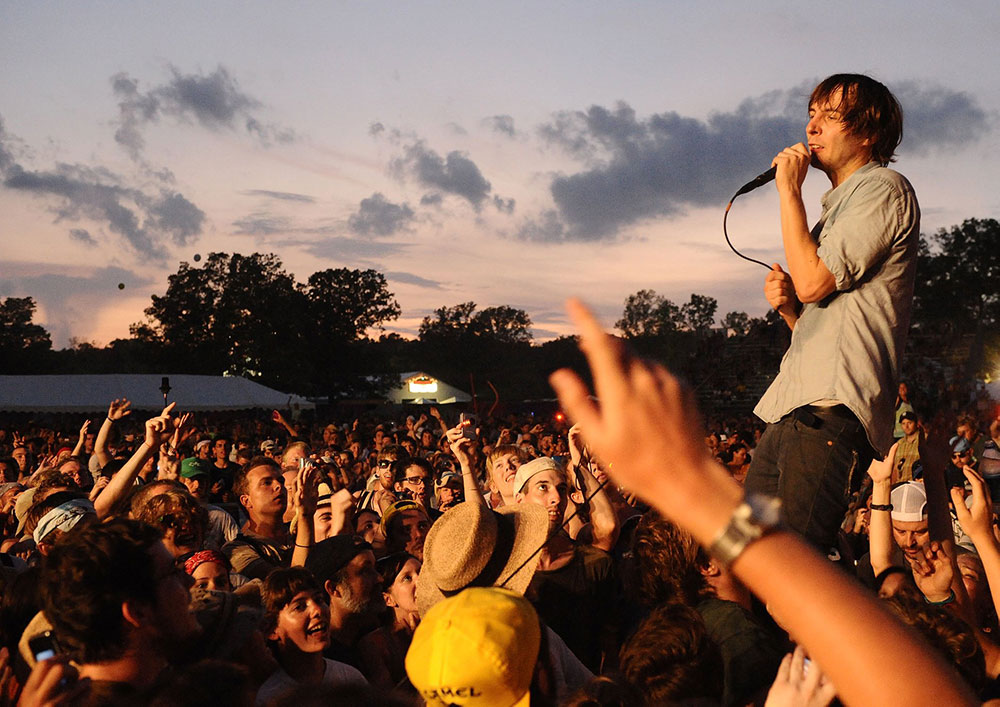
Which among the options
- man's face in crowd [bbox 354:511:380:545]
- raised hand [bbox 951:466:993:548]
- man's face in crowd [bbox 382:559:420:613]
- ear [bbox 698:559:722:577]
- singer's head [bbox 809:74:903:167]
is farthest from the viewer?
man's face in crowd [bbox 354:511:380:545]

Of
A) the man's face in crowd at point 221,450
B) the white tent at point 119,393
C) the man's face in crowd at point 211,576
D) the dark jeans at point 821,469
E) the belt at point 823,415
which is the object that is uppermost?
the belt at point 823,415

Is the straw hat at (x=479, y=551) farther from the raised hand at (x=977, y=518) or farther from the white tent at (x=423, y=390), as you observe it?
the white tent at (x=423, y=390)

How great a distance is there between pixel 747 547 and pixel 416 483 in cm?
709

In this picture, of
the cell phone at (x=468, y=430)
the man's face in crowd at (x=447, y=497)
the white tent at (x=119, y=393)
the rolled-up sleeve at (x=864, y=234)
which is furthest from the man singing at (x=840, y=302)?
the white tent at (x=119, y=393)

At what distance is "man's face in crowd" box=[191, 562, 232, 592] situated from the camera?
4160 mm

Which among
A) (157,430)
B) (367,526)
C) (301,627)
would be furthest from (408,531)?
(301,627)

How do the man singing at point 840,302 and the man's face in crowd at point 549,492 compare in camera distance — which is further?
the man's face in crowd at point 549,492

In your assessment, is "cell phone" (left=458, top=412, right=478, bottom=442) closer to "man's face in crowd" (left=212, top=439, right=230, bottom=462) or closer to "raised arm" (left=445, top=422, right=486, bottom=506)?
"raised arm" (left=445, top=422, right=486, bottom=506)

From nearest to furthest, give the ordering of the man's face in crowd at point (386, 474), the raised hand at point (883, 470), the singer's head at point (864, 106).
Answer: the singer's head at point (864, 106)
the raised hand at point (883, 470)
the man's face in crowd at point (386, 474)

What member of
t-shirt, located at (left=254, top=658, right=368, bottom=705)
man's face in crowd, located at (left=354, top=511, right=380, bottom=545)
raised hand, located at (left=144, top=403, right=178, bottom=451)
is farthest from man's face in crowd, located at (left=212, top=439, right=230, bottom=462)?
t-shirt, located at (left=254, top=658, right=368, bottom=705)

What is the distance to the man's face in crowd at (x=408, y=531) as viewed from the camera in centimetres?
559

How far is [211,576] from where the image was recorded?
420 cm

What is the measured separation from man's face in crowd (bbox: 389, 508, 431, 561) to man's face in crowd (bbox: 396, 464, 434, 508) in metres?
2.05

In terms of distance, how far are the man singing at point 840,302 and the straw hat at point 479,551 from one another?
86 cm
